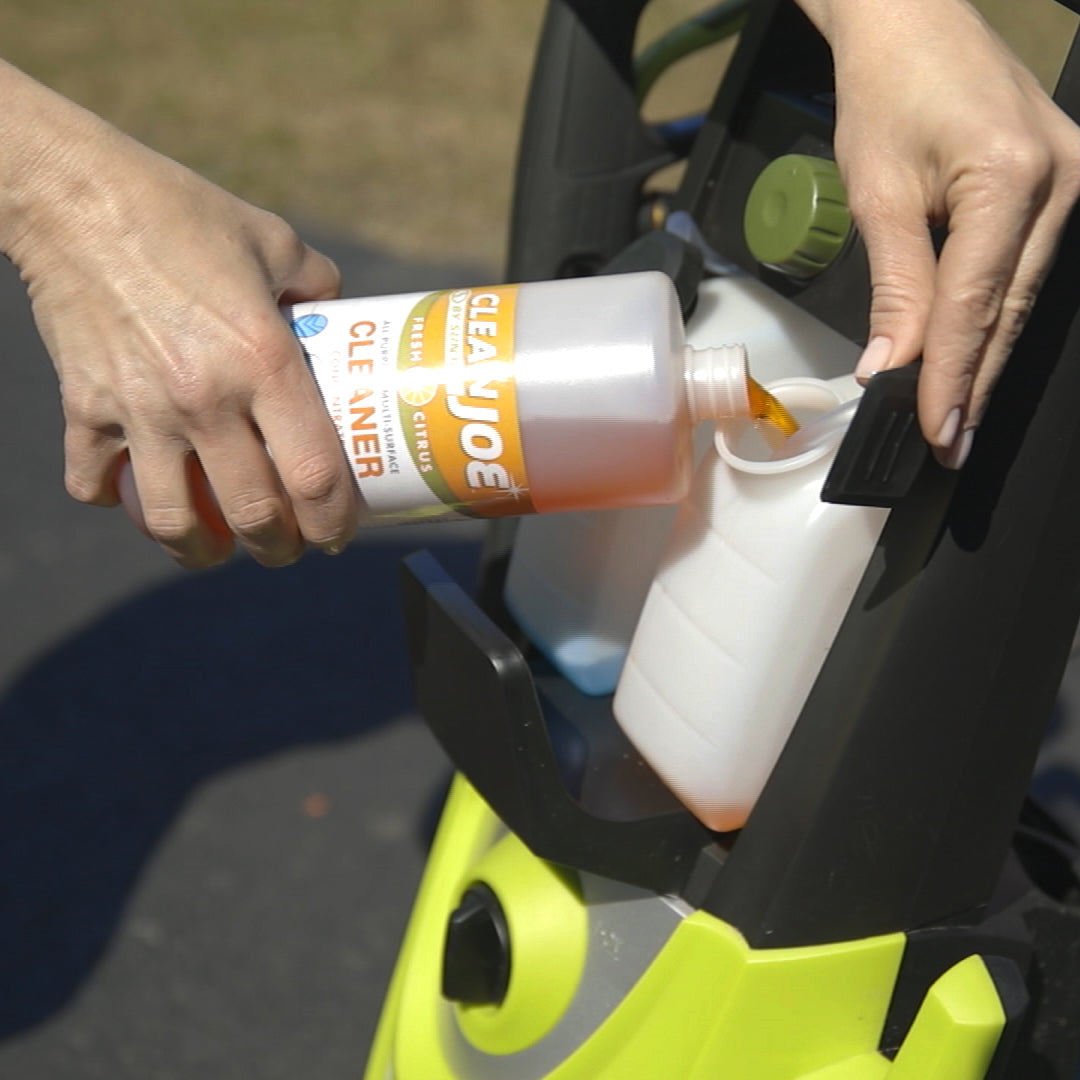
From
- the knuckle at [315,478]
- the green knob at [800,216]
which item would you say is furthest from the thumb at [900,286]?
the knuckle at [315,478]

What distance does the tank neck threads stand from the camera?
72 cm

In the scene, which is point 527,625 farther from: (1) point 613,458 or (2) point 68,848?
(2) point 68,848

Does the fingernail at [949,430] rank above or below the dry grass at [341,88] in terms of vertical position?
above

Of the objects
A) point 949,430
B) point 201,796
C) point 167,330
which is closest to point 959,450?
point 949,430

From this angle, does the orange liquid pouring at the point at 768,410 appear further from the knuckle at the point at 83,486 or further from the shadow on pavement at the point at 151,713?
the shadow on pavement at the point at 151,713

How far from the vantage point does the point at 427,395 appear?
71 cm

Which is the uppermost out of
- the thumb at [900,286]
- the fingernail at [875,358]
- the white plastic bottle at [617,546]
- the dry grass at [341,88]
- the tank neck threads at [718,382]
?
the thumb at [900,286]

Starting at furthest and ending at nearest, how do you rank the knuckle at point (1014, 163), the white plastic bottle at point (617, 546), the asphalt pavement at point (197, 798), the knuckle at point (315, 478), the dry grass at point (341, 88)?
the dry grass at point (341, 88), the asphalt pavement at point (197, 798), the white plastic bottle at point (617, 546), the knuckle at point (315, 478), the knuckle at point (1014, 163)

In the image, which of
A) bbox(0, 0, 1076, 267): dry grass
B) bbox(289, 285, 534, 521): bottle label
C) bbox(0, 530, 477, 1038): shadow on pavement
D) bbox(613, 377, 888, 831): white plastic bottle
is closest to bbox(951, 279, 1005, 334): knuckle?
bbox(613, 377, 888, 831): white plastic bottle

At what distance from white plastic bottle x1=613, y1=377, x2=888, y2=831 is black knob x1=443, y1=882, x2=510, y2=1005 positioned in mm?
165

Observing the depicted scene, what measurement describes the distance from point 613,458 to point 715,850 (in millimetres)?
249

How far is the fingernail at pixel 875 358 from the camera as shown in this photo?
645mm

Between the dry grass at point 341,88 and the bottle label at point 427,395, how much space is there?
1.91 m

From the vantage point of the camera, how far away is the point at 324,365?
2.39 ft
